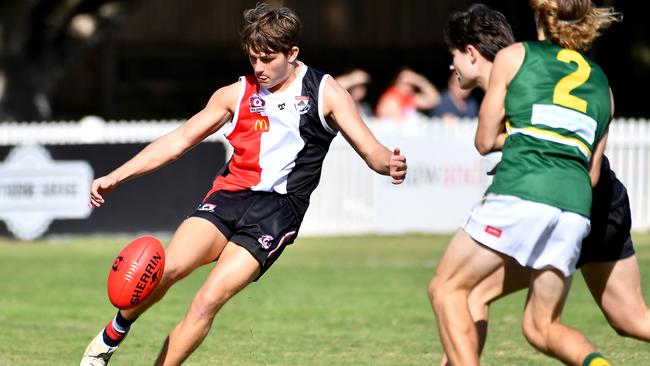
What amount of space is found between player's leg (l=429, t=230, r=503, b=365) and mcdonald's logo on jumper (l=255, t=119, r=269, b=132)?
4.60 feet

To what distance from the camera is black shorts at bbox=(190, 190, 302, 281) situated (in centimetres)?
604

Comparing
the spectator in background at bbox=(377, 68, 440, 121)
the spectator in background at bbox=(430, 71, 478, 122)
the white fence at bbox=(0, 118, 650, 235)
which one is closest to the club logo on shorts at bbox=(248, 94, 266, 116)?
the white fence at bbox=(0, 118, 650, 235)

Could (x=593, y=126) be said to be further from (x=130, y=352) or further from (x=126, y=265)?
(x=130, y=352)

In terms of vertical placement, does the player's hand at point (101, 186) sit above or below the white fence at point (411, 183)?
above

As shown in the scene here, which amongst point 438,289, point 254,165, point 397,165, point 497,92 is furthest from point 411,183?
point 497,92

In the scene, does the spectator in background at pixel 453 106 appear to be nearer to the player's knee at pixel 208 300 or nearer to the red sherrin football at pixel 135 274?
the player's knee at pixel 208 300

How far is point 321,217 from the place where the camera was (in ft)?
50.5

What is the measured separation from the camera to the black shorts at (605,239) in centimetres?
566

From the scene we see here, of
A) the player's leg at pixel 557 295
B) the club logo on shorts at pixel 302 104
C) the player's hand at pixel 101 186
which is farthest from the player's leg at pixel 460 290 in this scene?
the player's hand at pixel 101 186

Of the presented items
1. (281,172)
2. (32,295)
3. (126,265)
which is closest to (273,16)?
(281,172)

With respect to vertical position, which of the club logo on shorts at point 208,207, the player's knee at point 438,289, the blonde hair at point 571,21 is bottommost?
the club logo on shorts at point 208,207

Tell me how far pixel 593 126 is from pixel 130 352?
3.75 meters

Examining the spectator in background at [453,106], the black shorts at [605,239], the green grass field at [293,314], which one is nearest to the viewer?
the black shorts at [605,239]

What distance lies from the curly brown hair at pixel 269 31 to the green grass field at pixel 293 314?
219 cm
